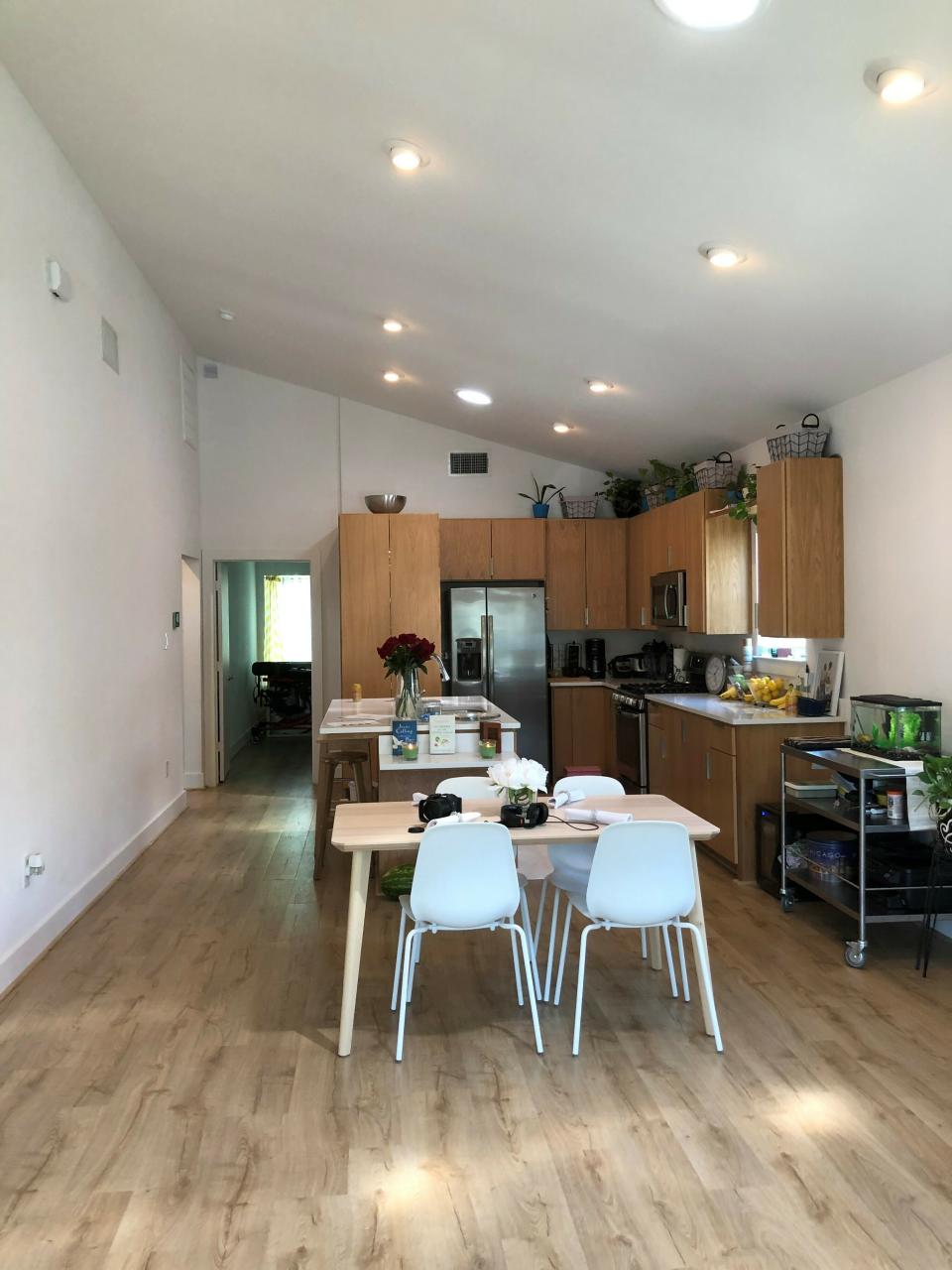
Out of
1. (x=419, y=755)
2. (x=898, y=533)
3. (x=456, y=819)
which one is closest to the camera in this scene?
(x=456, y=819)

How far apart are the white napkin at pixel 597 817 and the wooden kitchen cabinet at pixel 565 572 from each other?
15.8ft

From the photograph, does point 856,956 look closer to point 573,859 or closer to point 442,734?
point 573,859

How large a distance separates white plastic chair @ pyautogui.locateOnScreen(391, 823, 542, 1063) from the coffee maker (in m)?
5.25

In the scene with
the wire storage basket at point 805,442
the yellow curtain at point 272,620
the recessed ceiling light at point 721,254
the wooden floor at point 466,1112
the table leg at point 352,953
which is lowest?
the wooden floor at point 466,1112

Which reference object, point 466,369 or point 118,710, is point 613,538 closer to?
point 466,369

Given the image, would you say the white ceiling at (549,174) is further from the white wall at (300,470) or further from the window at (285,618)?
the window at (285,618)

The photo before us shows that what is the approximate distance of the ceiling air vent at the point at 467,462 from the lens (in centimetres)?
836

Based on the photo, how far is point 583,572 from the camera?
27.0 ft

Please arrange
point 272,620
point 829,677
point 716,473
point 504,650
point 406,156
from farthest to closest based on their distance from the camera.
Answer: point 272,620 → point 504,650 → point 716,473 → point 829,677 → point 406,156

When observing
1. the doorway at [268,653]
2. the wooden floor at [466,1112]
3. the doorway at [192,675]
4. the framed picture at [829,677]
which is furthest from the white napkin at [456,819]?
the doorway at [268,653]

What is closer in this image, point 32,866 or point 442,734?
point 32,866

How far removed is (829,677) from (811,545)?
744 mm

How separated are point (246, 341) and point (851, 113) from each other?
5349mm

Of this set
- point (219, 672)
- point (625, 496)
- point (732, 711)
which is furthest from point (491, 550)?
point (732, 711)
